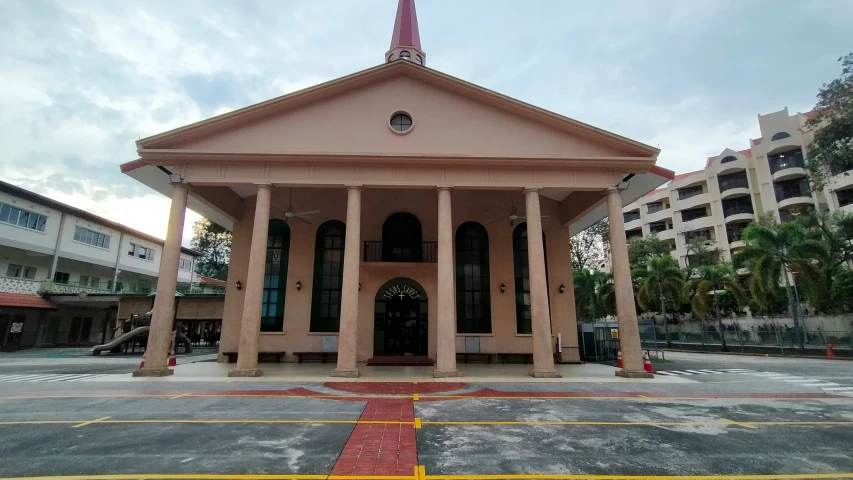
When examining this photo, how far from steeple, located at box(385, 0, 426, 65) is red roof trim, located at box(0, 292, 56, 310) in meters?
29.0

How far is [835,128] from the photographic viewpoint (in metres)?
20.1

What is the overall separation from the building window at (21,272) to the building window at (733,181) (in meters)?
68.6

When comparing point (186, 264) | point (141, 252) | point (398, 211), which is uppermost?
point (141, 252)

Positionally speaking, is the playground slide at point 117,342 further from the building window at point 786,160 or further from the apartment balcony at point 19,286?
the building window at point 786,160

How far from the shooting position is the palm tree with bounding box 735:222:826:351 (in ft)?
77.7

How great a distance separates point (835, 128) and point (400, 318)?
77.7 feet

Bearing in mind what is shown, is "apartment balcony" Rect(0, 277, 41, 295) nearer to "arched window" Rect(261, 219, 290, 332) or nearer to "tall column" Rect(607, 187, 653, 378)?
"arched window" Rect(261, 219, 290, 332)

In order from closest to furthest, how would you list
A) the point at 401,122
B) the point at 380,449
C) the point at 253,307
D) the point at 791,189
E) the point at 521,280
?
the point at 380,449 → the point at 253,307 → the point at 401,122 → the point at 521,280 → the point at 791,189

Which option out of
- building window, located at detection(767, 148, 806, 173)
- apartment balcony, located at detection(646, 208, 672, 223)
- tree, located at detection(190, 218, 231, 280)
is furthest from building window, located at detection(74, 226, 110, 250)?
building window, located at detection(767, 148, 806, 173)

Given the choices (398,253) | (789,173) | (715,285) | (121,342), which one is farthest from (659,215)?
(121,342)

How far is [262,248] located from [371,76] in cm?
716

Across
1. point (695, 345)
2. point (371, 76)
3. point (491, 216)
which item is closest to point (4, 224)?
point (371, 76)

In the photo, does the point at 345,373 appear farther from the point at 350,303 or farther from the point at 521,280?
the point at 521,280

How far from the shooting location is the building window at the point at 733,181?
4718 cm
